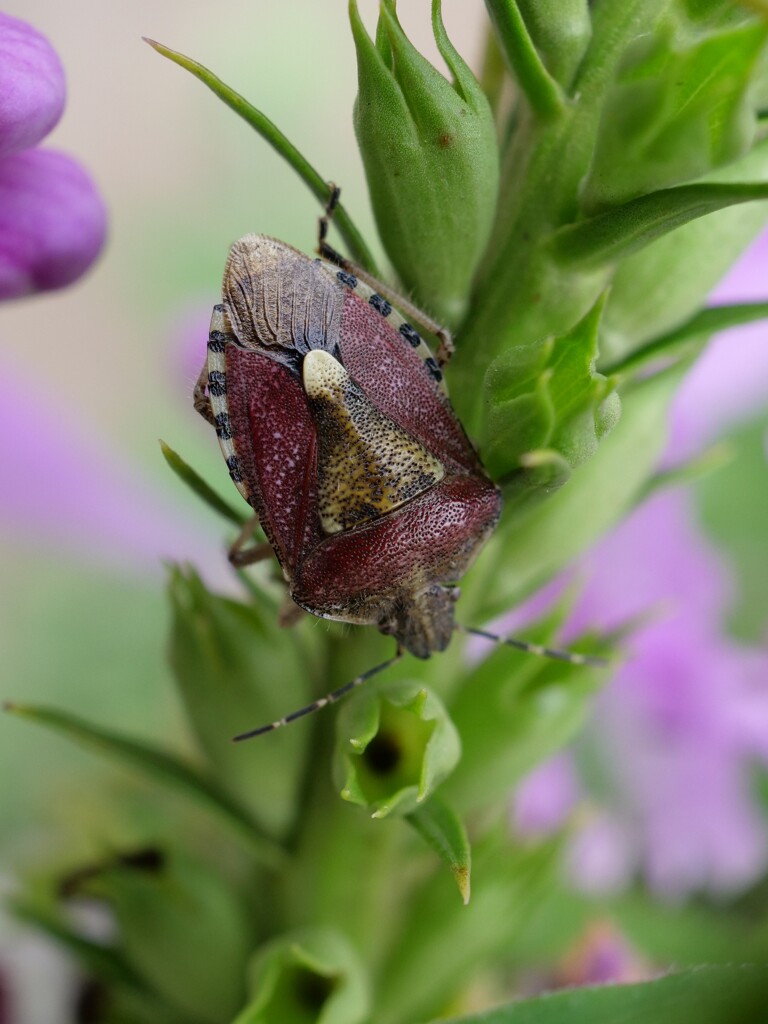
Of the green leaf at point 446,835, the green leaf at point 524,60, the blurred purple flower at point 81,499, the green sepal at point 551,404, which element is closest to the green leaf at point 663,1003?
the green leaf at point 446,835

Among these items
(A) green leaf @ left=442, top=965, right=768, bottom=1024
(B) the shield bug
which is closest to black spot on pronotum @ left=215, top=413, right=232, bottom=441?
(B) the shield bug

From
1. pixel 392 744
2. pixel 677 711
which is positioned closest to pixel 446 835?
pixel 392 744

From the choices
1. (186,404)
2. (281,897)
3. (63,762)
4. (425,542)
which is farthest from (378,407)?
(63,762)

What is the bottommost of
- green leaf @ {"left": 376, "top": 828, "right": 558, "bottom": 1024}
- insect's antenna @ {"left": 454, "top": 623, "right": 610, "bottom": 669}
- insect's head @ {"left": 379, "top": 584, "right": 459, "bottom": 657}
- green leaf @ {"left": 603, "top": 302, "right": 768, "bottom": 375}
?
green leaf @ {"left": 376, "top": 828, "right": 558, "bottom": 1024}

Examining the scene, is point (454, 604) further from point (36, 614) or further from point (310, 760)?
point (36, 614)

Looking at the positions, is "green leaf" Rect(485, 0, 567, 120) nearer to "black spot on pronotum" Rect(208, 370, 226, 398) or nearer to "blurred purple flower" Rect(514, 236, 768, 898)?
"black spot on pronotum" Rect(208, 370, 226, 398)
